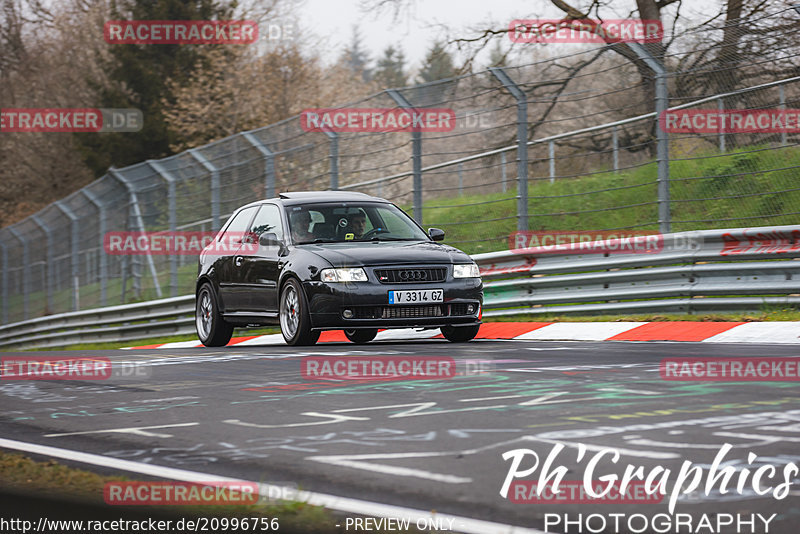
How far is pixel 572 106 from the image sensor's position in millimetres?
15602

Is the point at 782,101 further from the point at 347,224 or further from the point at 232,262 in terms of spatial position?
the point at 232,262

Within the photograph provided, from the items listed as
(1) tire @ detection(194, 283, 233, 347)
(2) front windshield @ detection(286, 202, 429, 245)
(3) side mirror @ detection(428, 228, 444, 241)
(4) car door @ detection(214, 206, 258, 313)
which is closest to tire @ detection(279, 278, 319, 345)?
(2) front windshield @ detection(286, 202, 429, 245)

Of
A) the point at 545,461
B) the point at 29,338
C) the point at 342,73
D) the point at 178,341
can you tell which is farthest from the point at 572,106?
the point at 342,73

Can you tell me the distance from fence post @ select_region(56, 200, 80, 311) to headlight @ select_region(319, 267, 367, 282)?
46.5ft

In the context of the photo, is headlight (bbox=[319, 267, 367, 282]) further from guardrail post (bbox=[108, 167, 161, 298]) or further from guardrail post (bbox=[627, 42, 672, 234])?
guardrail post (bbox=[108, 167, 161, 298])

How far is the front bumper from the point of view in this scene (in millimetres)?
10953

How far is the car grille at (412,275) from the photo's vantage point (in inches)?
434

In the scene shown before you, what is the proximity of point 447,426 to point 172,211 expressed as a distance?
1557cm

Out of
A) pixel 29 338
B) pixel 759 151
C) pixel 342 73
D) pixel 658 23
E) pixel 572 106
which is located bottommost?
pixel 29 338

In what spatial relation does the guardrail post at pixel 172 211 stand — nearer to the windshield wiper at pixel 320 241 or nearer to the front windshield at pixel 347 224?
the front windshield at pixel 347 224

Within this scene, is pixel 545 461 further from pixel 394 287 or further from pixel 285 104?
pixel 285 104

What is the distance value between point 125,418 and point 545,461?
9.67 ft

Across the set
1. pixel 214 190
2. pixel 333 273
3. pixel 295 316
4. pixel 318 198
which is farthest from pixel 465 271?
pixel 214 190

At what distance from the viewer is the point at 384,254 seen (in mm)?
11219
